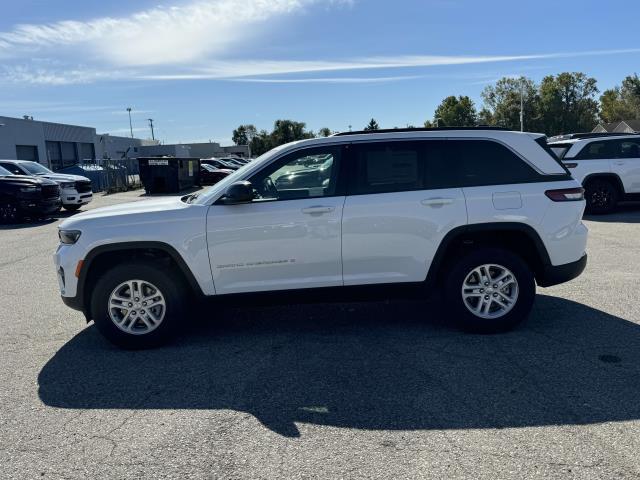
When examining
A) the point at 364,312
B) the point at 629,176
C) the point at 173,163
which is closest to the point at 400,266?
the point at 364,312

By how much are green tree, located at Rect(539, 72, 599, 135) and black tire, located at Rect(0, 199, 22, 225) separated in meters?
79.9

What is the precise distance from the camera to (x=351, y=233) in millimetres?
4754

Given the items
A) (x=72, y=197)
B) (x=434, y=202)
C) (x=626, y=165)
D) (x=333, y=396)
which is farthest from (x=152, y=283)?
(x=72, y=197)

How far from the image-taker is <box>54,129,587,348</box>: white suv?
473 cm

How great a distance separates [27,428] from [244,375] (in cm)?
152

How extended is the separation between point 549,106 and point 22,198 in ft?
266

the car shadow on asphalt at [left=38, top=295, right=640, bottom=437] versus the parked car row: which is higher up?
the parked car row

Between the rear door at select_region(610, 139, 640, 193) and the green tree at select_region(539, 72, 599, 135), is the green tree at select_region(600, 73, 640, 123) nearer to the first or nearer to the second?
the green tree at select_region(539, 72, 599, 135)

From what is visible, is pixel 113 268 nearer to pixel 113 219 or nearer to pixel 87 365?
pixel 113 219

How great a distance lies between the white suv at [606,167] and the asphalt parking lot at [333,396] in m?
7.13

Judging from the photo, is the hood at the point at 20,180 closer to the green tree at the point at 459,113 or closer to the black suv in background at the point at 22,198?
the black suv in background at the point at 22,198

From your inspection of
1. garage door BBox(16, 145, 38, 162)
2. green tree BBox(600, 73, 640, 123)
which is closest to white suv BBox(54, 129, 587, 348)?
garage door BBox(16, 145, 38, 162)

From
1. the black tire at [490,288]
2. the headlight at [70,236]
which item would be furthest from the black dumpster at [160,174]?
the black tire at [490,288]

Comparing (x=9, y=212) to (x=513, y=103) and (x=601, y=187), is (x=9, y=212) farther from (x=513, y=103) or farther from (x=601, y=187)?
(x=513, y=103)
